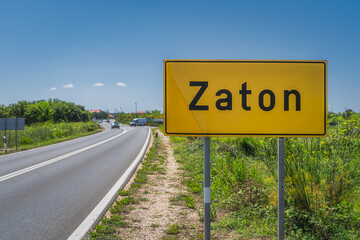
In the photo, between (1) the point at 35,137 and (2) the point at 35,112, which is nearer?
(1) the point at 35,137

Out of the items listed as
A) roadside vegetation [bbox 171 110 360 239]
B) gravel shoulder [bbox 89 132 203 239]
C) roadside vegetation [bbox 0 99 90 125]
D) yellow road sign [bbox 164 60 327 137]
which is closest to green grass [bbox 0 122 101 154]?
gravel shoulder [bbox 89 132 203 239]

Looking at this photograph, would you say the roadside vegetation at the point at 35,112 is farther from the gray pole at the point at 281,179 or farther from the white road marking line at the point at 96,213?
the gray pole at the point at 281,179

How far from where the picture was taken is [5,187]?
20.3 feet

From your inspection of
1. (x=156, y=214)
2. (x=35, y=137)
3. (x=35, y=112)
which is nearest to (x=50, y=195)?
(x=156, y=214)

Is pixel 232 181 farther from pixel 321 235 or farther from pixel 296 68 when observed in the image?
pixel 296 68

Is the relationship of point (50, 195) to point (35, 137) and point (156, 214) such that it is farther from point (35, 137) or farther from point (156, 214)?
point (35, 137)

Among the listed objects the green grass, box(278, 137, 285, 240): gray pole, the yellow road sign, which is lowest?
the green grass

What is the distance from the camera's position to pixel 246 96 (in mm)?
2389

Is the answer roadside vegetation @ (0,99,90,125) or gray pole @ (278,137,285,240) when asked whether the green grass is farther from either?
roadside vegetation @ (0,99,90,125)

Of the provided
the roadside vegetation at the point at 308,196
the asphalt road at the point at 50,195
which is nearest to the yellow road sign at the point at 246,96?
the roadside vegetation at the point at 308,196

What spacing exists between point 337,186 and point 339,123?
143cm

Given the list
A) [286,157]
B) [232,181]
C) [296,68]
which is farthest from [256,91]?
[232,181]

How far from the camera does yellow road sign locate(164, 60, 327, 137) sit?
2.38 meters

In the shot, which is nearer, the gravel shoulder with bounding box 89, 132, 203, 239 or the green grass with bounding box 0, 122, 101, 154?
the gravel shoulder with bounding box 89, 132, 203, 239
